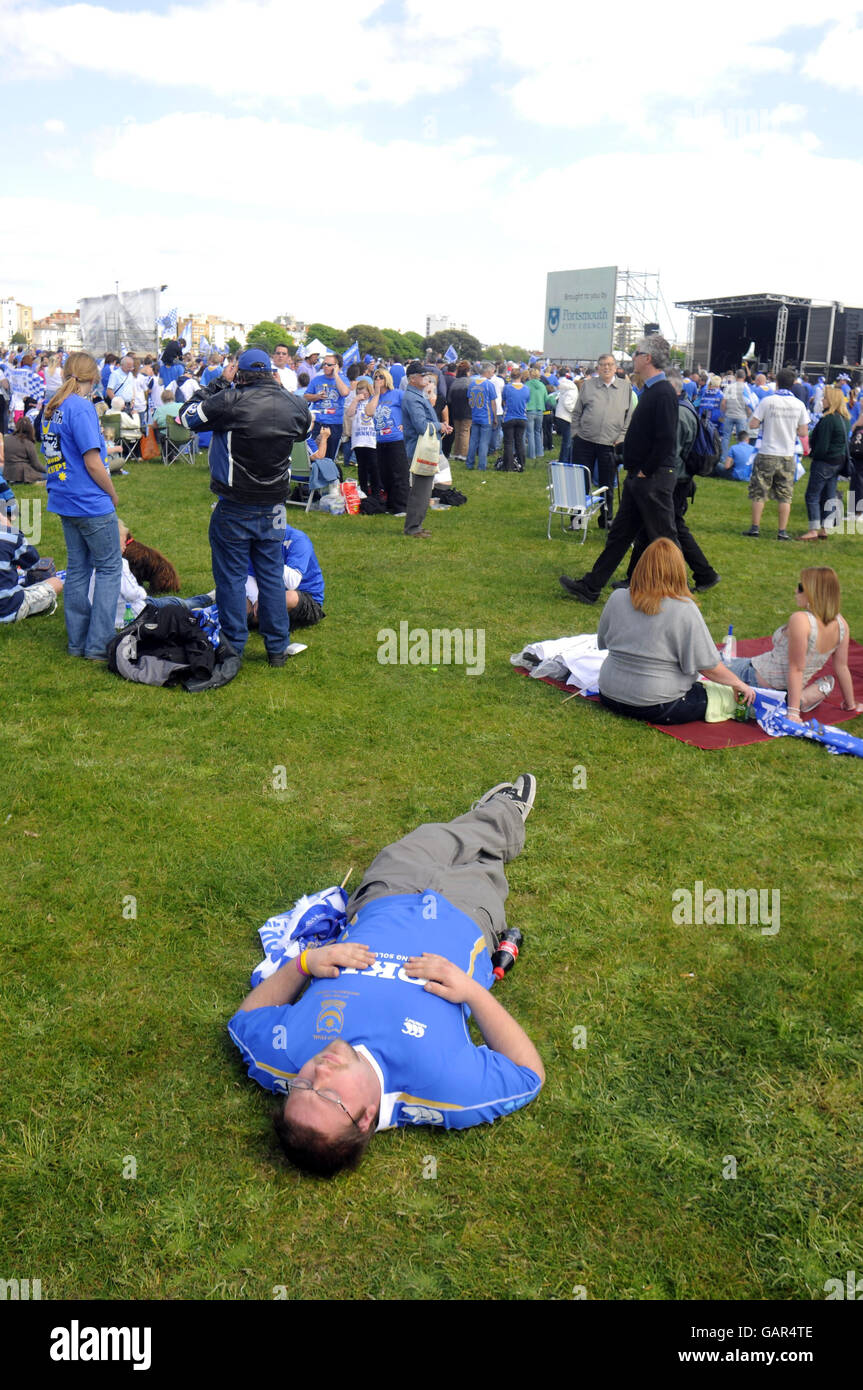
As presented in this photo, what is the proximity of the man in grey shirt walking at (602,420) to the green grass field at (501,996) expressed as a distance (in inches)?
219

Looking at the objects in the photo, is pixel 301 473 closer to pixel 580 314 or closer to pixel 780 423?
pixel 780 423

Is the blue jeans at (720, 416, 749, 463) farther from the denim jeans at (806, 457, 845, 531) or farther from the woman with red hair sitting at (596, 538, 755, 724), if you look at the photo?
the woman with red hair sitting at (596, 538, 755, 724)

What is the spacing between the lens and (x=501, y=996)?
352 centimetres

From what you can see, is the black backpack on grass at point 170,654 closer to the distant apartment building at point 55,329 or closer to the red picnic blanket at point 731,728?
the red picnic blanket at point 731,728

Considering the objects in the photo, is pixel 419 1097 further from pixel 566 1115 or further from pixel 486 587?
pixel 486 587

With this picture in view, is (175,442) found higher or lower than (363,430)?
lower

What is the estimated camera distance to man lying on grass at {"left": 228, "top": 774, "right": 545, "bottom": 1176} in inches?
105

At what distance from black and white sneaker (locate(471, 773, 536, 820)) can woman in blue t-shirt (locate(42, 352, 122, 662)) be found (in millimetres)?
3249

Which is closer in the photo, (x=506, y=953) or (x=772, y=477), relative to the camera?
(x=506, y=953)

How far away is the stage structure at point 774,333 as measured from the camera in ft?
106

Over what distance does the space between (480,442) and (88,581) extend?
11760mm

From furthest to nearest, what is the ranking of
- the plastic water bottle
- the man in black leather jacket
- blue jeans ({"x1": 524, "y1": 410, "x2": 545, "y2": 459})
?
blue jeans ({"x1": 524, "y1": 410, "x2": 545, "y2": 459})
the man in black leather jacket
the plastic water bottle

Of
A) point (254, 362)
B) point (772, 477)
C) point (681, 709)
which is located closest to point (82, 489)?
point (254, 362)

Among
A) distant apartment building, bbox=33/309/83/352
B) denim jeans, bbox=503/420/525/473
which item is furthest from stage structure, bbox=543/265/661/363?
distant apartment building, bbox=33/309/83/352
